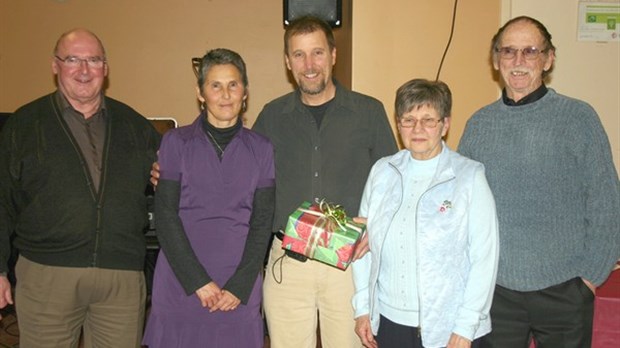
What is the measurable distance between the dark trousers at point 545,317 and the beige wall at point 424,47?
1466 millimetres

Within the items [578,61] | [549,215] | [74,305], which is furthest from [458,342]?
[578,61]

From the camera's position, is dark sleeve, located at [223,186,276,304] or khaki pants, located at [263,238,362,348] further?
khaki pants, located at [263,238,362,348]

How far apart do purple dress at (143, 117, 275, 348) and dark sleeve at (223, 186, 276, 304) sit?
1.1 inches

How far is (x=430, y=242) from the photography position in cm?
173

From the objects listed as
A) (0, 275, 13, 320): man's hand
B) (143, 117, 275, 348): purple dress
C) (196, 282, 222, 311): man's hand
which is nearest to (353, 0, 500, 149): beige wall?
(143, 117, 275, 348): purple dress

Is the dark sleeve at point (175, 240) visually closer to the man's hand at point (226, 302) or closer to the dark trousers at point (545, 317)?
the man's hand at point (226, 302)

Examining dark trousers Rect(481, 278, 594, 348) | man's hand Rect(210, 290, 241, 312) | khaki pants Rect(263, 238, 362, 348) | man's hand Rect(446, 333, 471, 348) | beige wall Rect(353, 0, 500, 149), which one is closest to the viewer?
man's hand Rect(446, 333, 471, 348)

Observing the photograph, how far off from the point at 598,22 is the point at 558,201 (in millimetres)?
1641

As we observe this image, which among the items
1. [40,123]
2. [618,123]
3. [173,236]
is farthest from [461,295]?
[618,123]

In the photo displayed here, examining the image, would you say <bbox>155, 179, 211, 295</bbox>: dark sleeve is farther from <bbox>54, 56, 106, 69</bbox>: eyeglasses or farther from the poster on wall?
the poster on wall

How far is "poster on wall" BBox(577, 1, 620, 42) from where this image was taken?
2961mm

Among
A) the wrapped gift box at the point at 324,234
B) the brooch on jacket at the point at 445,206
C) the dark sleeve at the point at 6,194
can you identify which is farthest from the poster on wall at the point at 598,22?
the dark sleeve at the point at 6,194

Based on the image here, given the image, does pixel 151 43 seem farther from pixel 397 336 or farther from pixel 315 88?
pixel 397 336

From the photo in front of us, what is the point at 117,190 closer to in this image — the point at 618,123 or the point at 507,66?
the point at 507,66
